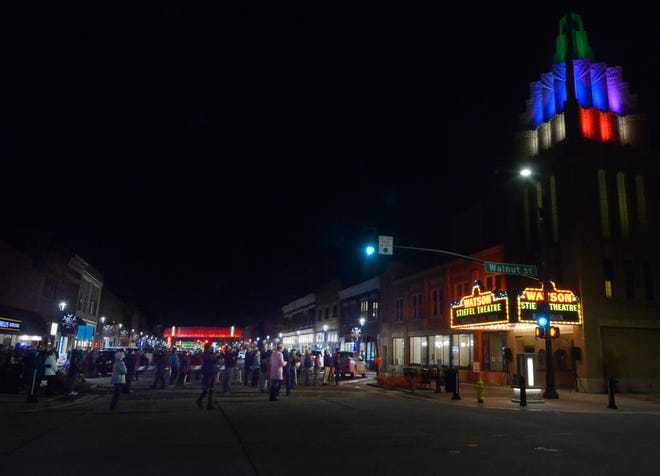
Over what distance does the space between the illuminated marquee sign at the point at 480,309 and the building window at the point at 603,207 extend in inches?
254

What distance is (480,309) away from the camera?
29.5 m

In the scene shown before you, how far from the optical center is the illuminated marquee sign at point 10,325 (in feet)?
91.6

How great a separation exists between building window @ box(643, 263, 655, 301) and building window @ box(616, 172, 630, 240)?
1963 millimetres

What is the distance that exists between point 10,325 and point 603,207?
32.1 m

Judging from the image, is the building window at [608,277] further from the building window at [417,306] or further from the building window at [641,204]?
the building window at [417,306]

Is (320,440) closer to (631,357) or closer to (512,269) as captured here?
(512,269)

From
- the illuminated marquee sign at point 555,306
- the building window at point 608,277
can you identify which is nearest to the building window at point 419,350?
the illuminated marquee sign at point 555,306

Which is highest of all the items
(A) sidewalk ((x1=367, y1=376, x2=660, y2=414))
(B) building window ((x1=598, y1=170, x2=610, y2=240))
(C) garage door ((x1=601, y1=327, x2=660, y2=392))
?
(B) building window ((x1=598, y1=170, x2=610, y2=240))

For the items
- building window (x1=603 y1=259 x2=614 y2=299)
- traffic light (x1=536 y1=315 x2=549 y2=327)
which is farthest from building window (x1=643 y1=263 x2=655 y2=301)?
traffic light (x1=536 y1=315 x2=549 y2=327)

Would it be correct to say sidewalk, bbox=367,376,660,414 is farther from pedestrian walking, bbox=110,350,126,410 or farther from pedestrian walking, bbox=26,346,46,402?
pedestrian walking, bbox=26,346,46,402

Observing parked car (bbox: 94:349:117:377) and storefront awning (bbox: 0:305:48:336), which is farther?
parked car (bbox: 94:349:117:377)

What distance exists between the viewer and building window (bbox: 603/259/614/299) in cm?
2781

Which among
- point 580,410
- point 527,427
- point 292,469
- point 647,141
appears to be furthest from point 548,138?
point 292,469

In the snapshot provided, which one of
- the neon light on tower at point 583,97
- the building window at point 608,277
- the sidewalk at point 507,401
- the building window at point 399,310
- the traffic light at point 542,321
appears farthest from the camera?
the building window at point 399,310
